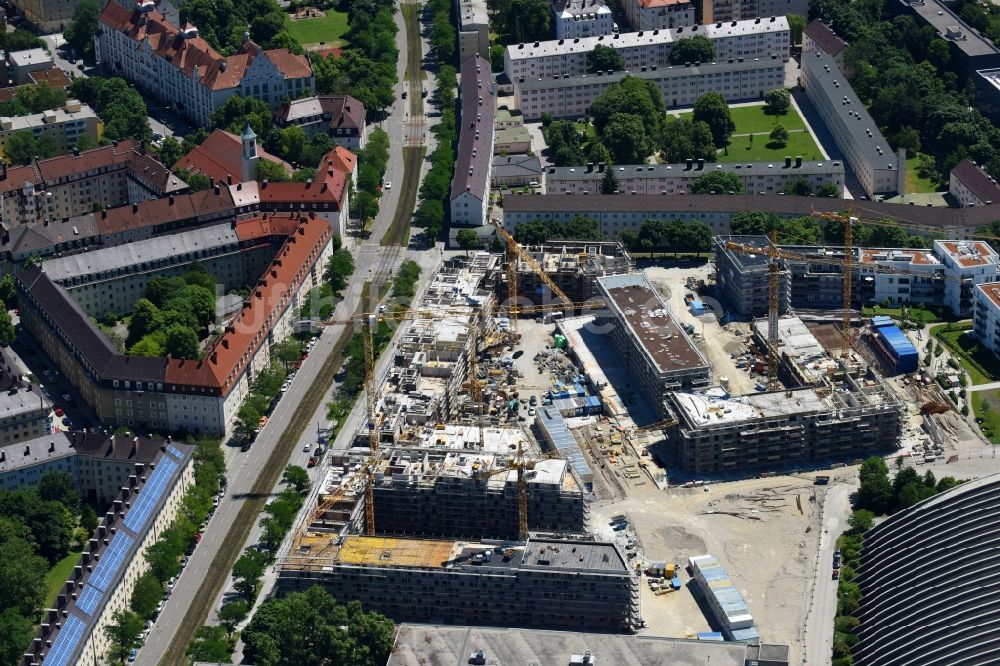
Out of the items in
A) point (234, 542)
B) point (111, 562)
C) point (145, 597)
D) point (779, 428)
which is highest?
point (111, 562)

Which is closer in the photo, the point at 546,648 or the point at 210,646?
the point at 546,648

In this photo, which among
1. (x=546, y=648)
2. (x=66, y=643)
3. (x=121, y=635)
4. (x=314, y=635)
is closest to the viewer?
(x=546, y=648)

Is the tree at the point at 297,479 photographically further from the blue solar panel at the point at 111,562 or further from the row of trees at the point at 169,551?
the blue solar panel at the point at 111,562

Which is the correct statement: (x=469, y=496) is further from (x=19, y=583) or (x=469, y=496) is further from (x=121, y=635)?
(x=19, y=583)

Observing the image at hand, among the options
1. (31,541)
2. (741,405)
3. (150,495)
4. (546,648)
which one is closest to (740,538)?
(741,405)

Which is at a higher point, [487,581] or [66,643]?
[66,643]

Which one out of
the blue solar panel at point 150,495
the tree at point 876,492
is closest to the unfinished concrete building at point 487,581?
the blue solar panel at point 150,495

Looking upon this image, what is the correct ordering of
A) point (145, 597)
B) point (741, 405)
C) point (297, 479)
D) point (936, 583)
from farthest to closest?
point (741, 405) → point (297, 479) → point (145, 597) → point (936, 583)
